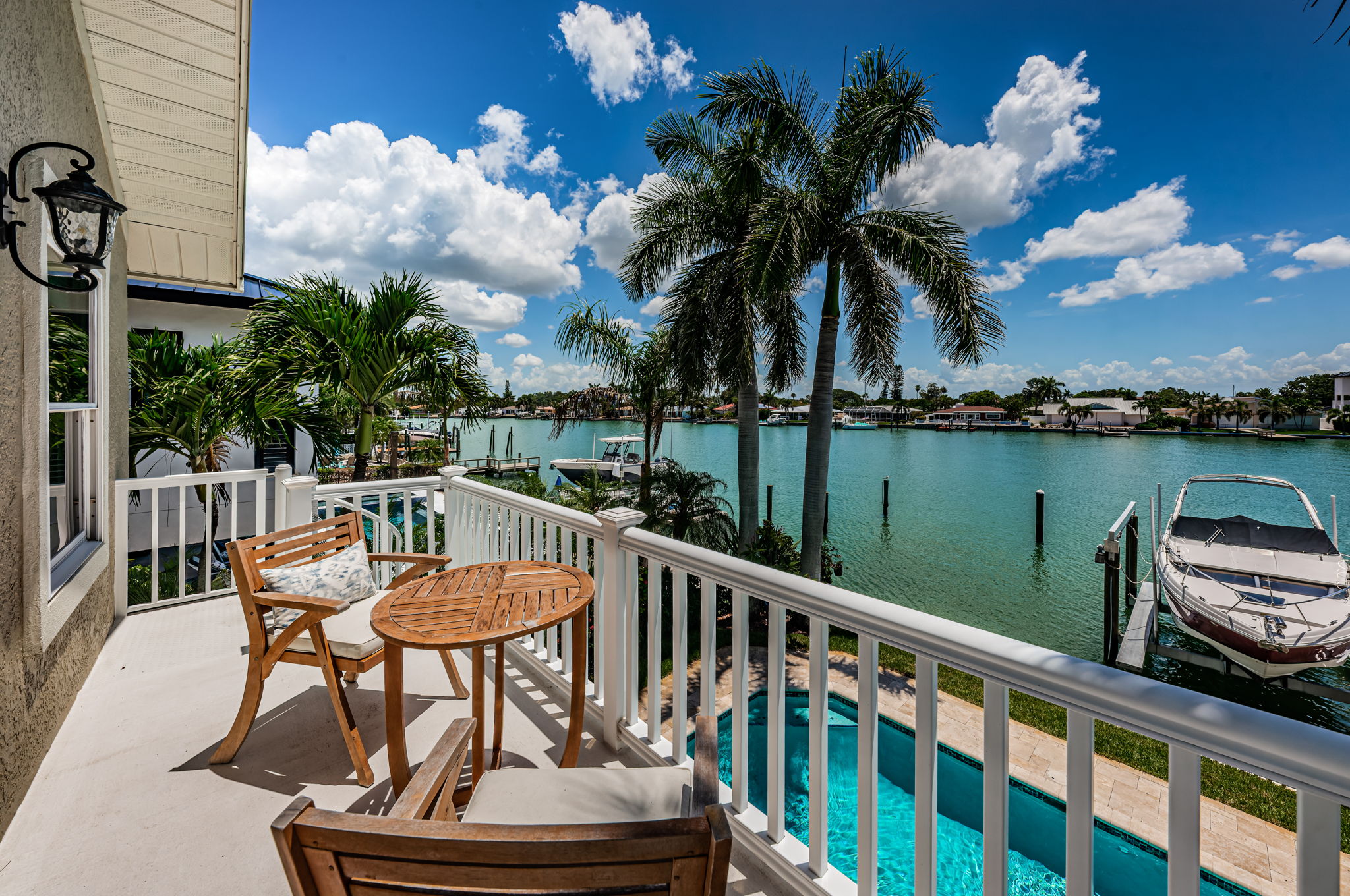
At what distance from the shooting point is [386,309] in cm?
480

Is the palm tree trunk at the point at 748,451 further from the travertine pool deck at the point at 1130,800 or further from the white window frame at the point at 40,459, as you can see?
the white window frame at the point at 40,459

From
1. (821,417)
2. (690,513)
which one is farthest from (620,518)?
Answer: (821,417)

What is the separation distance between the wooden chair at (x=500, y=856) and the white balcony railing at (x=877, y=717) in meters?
0.67

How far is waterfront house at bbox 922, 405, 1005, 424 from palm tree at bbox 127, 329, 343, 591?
55616 millimetres

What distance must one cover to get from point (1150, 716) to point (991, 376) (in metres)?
10.8

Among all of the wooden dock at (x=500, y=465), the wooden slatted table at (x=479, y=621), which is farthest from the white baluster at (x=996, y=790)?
the wooden dock at (x=500, y=465)

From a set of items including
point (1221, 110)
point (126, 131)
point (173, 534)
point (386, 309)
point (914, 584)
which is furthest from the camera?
point (1221, 110)

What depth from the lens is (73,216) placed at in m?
2.20

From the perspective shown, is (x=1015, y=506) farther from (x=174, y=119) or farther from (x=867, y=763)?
(x=174, y=119)

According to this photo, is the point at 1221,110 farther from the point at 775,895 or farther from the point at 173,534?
the point at 173,534

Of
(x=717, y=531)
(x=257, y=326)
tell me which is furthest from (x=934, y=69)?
(x=257, y=326)

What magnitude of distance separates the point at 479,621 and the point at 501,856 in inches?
48.6

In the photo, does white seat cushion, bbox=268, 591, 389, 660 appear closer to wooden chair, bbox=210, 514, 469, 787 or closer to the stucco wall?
wooden chair, bbox=210, 514, 469, 787

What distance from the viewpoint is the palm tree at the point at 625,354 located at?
35.5ft
